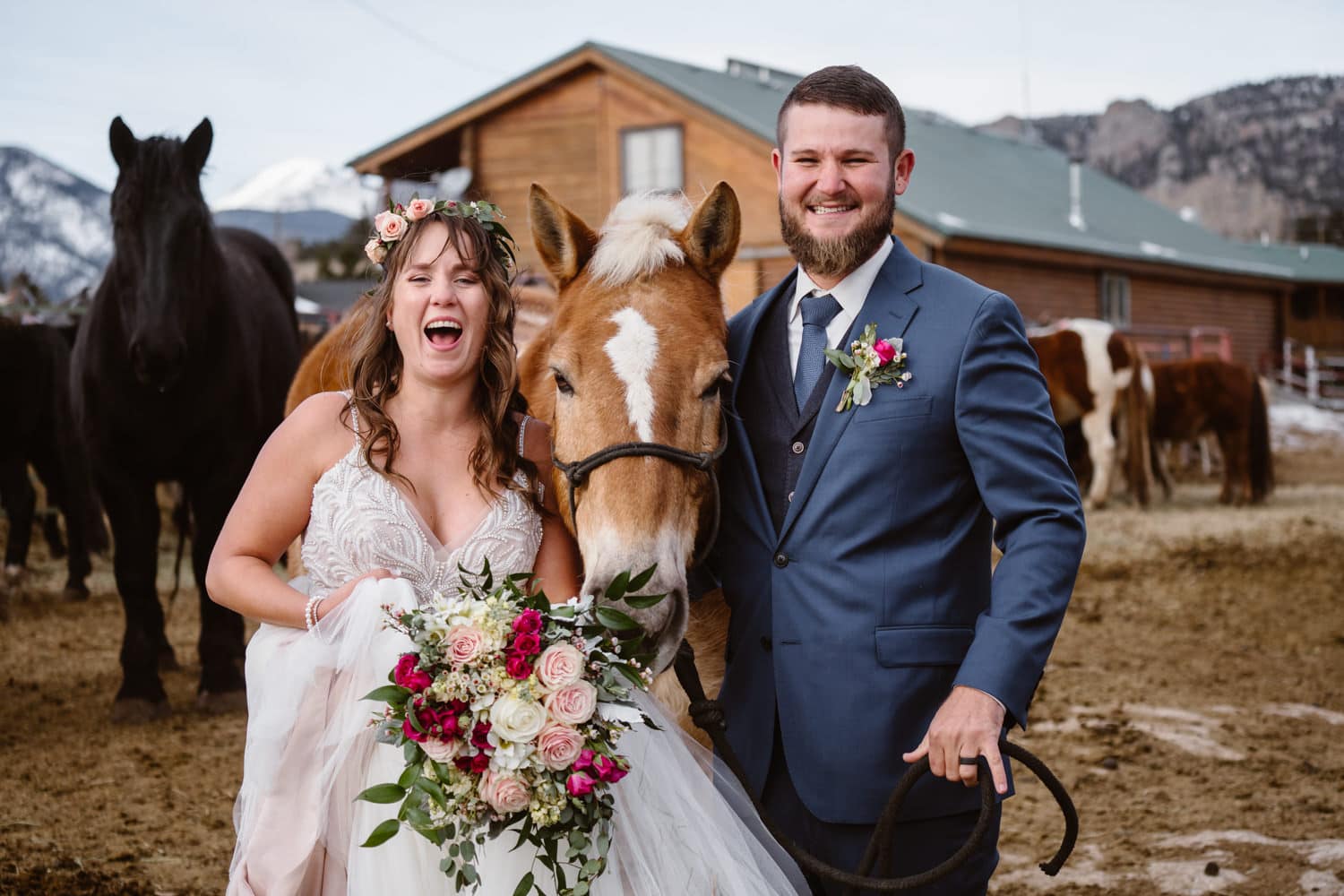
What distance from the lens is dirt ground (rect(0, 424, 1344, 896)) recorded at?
3986 mm

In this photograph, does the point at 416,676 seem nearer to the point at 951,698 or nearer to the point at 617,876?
the point at 617,876

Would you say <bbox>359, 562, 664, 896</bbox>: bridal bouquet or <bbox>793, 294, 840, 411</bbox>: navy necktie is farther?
<bbox>793, 294, 840, 411</bbox>: navy necktie

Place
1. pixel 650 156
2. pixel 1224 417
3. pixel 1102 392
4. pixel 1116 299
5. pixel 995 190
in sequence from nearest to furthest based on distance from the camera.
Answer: pixel 1102 392, pixel 1224 417, pixel 650 156, pixel 1116 299, pixel 995 190

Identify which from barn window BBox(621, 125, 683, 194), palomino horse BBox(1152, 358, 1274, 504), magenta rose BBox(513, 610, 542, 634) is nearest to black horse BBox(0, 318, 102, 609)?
magenta rose BBox(513, 610, 542, 634)

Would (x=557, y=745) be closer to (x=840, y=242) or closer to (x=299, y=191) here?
(x=840, y=242)

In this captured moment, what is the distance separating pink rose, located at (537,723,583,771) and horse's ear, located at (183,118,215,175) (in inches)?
183

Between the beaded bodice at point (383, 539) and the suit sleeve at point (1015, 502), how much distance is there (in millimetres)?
1055

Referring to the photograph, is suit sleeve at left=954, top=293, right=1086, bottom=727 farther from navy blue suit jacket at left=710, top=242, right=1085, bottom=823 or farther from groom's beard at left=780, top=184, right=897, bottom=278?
groom's beard at left=780, top=184, right=897, bottom=278

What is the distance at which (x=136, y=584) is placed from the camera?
5824mm

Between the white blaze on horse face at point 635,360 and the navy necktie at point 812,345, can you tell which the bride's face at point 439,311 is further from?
the navy necktie at point 812,345

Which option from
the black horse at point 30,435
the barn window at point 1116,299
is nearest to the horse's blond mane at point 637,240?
the black horse at point 30,435

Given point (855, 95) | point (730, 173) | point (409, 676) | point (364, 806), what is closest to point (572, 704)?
point (409, 676)

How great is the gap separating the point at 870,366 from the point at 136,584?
4.91 m

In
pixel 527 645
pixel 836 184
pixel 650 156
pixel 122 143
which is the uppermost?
pixel 650 156
